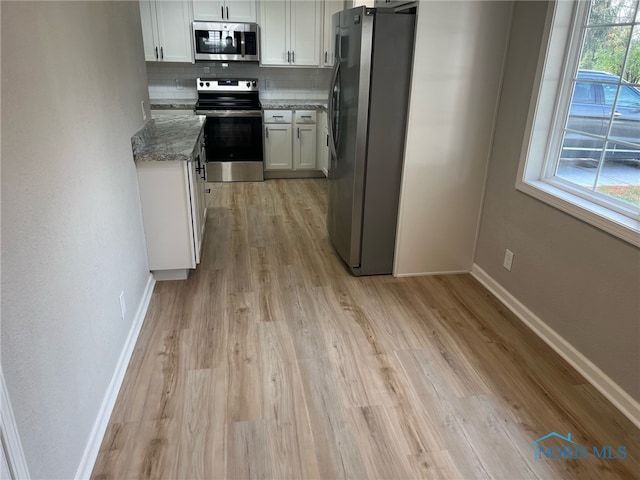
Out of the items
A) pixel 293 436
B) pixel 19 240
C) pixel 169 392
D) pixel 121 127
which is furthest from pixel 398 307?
pixel 19 240

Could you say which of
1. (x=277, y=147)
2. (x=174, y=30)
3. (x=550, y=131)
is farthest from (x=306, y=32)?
(x=550, y=131)

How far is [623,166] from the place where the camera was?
2223 mm

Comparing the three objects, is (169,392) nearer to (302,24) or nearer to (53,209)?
(53,209)

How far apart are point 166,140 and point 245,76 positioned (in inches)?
120

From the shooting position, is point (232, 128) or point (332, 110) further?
point (232, 128)

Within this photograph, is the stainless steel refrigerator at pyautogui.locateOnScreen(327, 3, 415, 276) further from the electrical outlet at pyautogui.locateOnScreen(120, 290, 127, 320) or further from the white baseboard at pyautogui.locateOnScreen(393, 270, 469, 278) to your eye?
the electrical outlet at pyautogui.locateOnScreen(120, 290, 127, 320)

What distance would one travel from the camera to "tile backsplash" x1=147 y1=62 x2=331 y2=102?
18.7ft

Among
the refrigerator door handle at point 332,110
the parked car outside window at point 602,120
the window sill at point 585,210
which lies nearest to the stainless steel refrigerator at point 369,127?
the refrigerator door handle at point 332,110

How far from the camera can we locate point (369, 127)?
3.02m

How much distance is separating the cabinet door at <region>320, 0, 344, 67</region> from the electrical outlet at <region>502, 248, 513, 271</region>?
10.9 ft

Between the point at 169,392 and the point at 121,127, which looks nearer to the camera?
the point at 169,392

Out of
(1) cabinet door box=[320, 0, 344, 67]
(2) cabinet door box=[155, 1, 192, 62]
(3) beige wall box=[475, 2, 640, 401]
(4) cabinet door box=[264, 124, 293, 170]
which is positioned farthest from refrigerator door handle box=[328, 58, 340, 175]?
(2) cabinet door box=[155, 1, 192, 62]

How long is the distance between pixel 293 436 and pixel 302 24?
15.9ft

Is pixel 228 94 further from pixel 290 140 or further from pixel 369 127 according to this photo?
pixel 369 127
